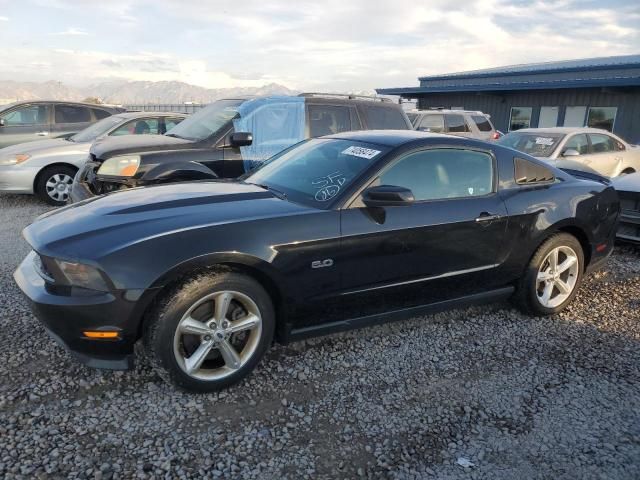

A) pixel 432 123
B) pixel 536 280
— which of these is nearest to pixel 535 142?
pixel 432 123

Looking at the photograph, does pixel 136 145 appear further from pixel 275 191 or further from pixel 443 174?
pixel 443 174

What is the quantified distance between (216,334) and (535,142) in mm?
8010

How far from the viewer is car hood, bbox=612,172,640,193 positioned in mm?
6016

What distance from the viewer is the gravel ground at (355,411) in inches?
95.5

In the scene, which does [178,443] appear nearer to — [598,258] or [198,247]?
[198,247]

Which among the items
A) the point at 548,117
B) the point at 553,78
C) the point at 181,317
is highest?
the point at 553,78

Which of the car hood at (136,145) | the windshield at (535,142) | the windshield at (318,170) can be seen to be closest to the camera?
the windshield at (318,170)

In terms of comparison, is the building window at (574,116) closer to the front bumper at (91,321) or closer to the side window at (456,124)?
the side window at (456,124)

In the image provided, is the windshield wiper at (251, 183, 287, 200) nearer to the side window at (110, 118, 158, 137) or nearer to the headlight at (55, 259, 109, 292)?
the headlight at (55, 259, 109, 292)

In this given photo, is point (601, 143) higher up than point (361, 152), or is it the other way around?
point (361, 152)

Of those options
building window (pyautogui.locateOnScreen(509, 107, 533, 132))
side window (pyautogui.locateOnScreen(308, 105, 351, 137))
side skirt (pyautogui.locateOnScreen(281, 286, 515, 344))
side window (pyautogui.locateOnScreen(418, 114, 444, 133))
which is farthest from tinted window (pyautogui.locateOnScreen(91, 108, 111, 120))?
building window (pyautogui.locateOnScreen(509, 107, 533, 132))

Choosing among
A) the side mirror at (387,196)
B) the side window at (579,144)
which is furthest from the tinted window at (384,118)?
the side window at (579,144)

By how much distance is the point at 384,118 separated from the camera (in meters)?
6.69

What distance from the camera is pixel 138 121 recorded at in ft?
28.4
